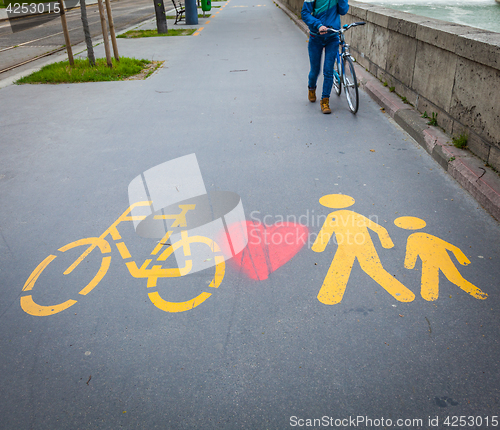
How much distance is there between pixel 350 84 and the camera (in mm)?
6793

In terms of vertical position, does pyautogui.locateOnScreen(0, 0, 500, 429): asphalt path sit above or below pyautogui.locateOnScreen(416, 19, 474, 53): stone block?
below

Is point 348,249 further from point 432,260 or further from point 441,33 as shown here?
point 441,33

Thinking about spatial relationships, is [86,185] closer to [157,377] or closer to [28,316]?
[28,316]

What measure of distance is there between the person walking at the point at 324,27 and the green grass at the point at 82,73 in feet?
17.0

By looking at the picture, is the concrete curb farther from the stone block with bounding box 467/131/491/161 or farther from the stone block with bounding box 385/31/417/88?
the stone block with bounding box 385/31/417/88

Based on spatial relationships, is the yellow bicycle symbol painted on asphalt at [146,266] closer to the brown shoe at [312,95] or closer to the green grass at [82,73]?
the brown shoe at [312,95]

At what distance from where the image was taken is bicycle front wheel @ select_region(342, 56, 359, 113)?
664 centimetres

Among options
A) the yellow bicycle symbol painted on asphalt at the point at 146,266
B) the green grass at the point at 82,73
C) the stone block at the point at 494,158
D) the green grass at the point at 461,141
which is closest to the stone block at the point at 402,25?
the green grass at the point at 461,141

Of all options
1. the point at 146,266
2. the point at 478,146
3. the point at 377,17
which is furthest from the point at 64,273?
the point at 377,17

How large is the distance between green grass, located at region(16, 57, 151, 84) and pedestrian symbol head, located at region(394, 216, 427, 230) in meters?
8.09

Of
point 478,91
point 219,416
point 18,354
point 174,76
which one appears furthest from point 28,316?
point 174,76

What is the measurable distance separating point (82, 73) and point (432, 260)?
935cm

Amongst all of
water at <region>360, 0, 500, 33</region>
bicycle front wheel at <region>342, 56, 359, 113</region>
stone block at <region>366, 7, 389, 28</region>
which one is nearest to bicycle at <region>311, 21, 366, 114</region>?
bicycle front wheel at <region>342, 56, 359, 113</region>

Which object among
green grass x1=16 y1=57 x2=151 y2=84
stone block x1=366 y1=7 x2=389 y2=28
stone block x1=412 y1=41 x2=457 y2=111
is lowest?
green grass x1=16 y1=57 x2=151 y2=84
